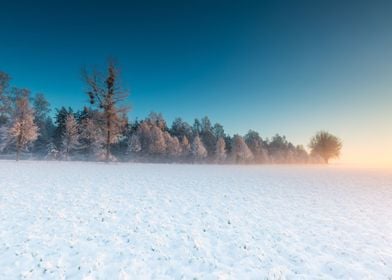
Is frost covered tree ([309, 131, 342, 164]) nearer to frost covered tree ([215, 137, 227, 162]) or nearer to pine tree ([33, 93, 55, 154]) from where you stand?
frost covered tree ([215, 137, 227, 162])

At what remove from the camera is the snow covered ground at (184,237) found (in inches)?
196

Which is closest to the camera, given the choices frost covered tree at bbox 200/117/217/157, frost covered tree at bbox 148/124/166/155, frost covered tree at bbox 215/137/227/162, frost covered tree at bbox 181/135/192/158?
frost covered tree at bbox 148/124/166/155

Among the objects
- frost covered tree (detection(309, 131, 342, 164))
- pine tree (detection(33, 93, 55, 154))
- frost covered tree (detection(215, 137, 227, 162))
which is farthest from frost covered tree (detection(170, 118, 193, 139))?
frost covered tree (detection(309, 131, 342, 164))

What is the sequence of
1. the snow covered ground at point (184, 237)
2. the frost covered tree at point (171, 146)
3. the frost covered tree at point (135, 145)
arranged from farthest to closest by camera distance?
the frost covered tree at point (171, 146)
the frost covered tree at point (135, 145)
the snow covered ground at point (184, 237)

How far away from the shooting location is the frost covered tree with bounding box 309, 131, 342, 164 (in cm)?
8294

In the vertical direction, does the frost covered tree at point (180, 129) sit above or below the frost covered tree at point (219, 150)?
above

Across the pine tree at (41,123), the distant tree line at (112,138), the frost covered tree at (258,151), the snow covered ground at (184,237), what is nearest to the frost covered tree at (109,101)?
the distant tree line at (112,138)

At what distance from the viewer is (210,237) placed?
22.1 feet

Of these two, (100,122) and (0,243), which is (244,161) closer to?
(100,122)

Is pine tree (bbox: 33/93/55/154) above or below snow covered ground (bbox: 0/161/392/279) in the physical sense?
above

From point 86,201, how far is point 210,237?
6.34 meters

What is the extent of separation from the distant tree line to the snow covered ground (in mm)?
23320

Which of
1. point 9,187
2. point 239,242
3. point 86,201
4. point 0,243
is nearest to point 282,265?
point 239,242

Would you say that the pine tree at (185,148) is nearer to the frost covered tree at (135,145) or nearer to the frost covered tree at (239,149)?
the frost covered tree at (135,145)
